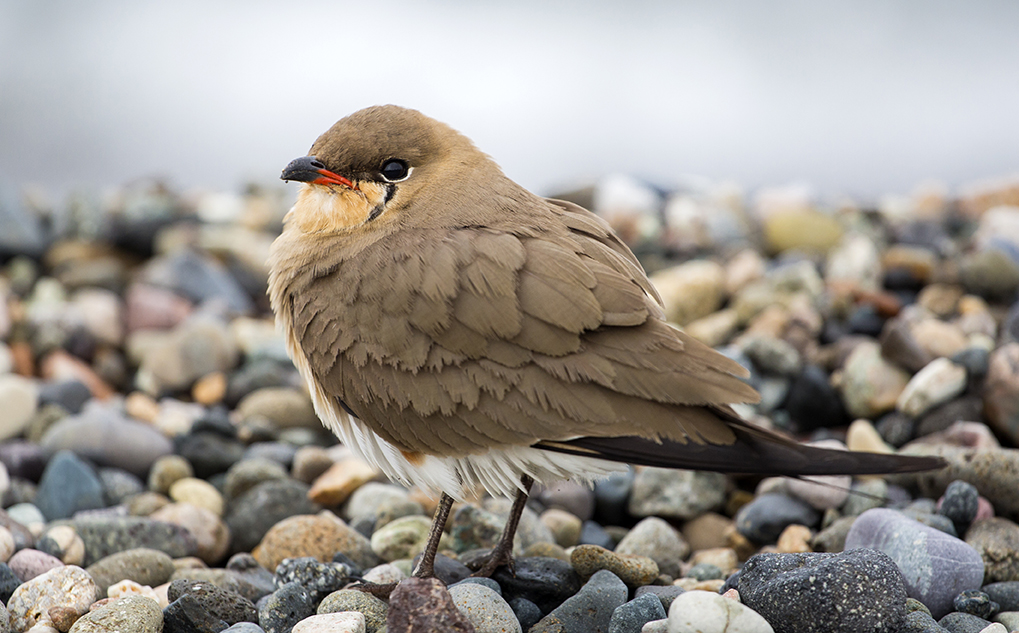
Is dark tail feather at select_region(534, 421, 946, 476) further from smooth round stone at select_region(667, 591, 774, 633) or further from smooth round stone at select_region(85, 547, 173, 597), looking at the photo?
smooth round stone at select_region(85, 547, 173, 597)

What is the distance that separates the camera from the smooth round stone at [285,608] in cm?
299

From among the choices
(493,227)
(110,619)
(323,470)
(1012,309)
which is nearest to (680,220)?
(1012,309)

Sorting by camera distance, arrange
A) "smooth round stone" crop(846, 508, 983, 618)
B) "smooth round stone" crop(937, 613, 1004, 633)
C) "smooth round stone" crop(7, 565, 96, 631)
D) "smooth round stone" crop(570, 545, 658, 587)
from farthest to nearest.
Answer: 1. "smooth round stone" crop(570, 545, 658, 587)
2. "smooth round stone" crop(846, 508, 983, 618)
3. "smooth round stone" crop(7, 565, 96, 631)
4. "smooth round stone" crop(937, 613, 1004, 633)

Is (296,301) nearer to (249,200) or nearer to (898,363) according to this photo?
(898,363)

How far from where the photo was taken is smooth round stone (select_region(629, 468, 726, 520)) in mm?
4270

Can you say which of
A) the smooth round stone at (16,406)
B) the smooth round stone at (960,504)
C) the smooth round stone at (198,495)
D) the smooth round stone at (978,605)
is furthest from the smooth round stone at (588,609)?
the smooth round stone at (16,406)

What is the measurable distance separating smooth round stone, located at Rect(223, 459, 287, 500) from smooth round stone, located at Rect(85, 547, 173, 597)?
2.71 ft

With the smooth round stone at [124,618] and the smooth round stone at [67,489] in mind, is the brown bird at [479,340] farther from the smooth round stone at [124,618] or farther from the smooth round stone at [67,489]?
the smooth round stone at [67,489]

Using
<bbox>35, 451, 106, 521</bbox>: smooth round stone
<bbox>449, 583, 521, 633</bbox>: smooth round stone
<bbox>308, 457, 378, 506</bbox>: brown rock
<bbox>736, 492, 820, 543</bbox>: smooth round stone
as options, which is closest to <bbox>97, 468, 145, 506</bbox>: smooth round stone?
<bbox>35, 451, 106, 521</bbox>: smooth round stone

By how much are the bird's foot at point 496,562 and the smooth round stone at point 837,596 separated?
919 millimetres

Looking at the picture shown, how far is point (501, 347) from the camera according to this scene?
2998 mm

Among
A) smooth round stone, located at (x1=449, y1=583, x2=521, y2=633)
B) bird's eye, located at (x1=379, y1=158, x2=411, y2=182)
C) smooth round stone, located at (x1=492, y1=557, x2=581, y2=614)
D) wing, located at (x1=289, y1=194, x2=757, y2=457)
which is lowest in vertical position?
smooth round stone, located at (x1=492, y1=557, x2=581, y2=614)

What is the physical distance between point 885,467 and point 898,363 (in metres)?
2.60

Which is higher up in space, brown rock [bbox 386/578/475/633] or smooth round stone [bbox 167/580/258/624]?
brown rock [bbox 386/578/475/633]
